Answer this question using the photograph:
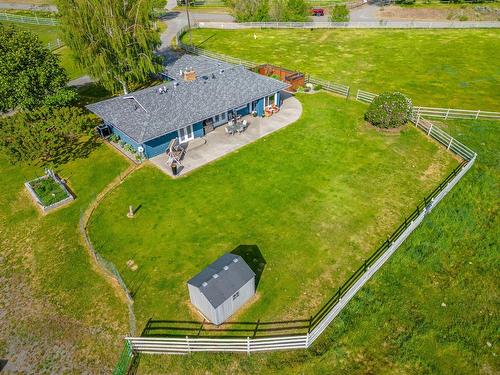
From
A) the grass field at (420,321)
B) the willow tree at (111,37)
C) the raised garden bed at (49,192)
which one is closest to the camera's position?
the grass field at (420,321)

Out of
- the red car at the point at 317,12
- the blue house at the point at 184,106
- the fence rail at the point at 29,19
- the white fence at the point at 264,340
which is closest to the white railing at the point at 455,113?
the blue house at the point at 184,106

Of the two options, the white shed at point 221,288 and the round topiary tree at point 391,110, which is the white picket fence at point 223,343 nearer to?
the white shed at point 221,288

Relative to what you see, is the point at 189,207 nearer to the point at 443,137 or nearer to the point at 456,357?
the point at 456,357

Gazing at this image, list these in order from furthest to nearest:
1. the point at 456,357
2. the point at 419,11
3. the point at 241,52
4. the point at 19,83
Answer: the point at 419,11
the point at 241,52
the point at 19,83
the point at 456,357

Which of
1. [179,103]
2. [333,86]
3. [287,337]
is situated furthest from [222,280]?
[333,86]

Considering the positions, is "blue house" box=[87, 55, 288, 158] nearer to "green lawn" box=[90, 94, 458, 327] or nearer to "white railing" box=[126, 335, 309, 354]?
"green lawn" box=[90, 94, 458, 327]

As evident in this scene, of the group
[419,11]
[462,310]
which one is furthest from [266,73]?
[419,11]
